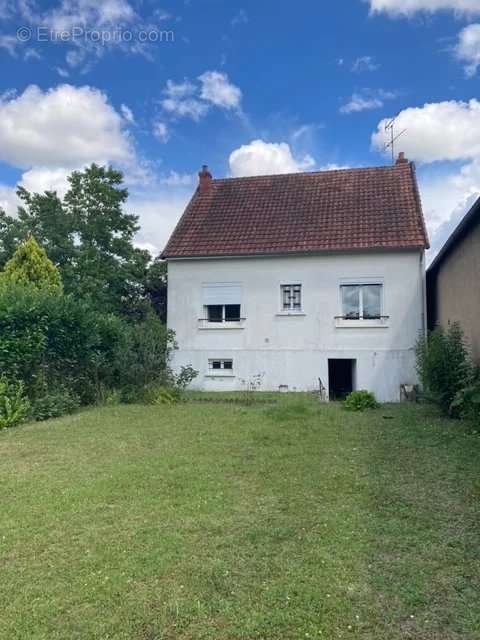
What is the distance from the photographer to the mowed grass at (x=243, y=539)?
288 centimetres

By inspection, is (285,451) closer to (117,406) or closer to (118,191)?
(117,406)

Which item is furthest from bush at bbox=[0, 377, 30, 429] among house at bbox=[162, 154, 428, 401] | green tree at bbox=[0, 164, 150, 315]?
green tree at bbox=[0, 164, 150, 315]

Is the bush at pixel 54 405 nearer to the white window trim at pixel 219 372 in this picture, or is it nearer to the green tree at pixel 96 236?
the white window trim at pixel 219 372

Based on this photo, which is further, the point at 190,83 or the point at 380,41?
the point at 190,83

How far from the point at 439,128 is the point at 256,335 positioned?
9616 millimetres

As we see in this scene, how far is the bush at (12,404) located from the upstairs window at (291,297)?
30.3 feet

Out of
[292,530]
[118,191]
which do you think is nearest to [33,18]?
[292,530]

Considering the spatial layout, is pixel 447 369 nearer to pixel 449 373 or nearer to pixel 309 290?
pixel 449 373

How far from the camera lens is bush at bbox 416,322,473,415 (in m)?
9.42

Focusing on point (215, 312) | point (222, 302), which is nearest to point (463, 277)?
point (222, 302)

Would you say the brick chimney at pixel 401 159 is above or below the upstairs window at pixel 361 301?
above

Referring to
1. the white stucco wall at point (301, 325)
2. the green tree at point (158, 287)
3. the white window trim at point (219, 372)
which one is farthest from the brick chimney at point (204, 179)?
the white window trim at point (219, 372)

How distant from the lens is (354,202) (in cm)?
1717

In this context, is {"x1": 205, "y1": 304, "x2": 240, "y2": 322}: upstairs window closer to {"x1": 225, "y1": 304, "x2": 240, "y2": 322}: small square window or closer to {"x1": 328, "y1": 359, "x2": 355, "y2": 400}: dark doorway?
{"x1": 225, "y1": 304, "x2": 240, "y2": 322}: small square window
